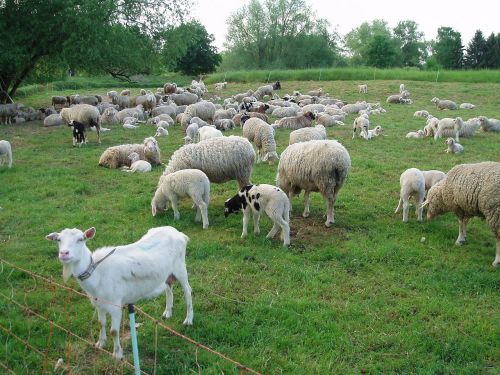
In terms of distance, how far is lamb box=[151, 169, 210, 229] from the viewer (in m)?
8.82

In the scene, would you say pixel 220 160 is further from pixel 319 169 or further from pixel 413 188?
pixel 413 188

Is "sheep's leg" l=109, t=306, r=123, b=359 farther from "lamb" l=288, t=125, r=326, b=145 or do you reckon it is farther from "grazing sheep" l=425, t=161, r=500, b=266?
"lamb" l=288, t=125, r=326, b=145

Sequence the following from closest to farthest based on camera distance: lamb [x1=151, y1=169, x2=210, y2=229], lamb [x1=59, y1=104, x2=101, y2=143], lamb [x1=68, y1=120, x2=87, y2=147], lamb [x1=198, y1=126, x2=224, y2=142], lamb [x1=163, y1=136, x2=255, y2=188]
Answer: lamb [x1=151, y1=169, x2=210, y2=229], lamb [x1=163, y1=136, x2=255, y2=188], lamb [x1=198, y1=126, x2=224, y2=142], lamb [x1=68, y1=120, x2=87, y2=147], lamb [x1=59, y1=104, x2=101, y2=143]

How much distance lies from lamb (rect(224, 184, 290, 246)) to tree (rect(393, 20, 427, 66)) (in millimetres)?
88728

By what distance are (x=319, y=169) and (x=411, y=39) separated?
94052 mm

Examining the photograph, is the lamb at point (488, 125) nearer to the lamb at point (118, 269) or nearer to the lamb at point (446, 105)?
the lamb at point (446, 105)

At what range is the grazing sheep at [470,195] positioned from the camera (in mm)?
7477

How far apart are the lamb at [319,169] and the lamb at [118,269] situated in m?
4.11

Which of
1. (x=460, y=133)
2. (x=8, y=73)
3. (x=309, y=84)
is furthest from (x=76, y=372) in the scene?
(x=309, y=84)

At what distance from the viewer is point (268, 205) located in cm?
805

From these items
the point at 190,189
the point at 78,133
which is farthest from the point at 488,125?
the point at 78,133

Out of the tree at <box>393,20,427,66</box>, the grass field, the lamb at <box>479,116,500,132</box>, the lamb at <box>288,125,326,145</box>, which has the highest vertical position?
the tree at <box>393,20,427,66</box>

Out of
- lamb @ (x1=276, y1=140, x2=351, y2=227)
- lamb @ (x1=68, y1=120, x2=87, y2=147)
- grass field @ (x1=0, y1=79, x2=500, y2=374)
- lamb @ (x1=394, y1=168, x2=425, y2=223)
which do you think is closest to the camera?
grass field @ (x1=0, y1=79, x2=500, y2=374)

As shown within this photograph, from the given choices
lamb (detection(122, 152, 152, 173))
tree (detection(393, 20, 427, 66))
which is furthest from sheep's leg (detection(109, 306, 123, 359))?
tree (detection(393, 20, 427, 66))
